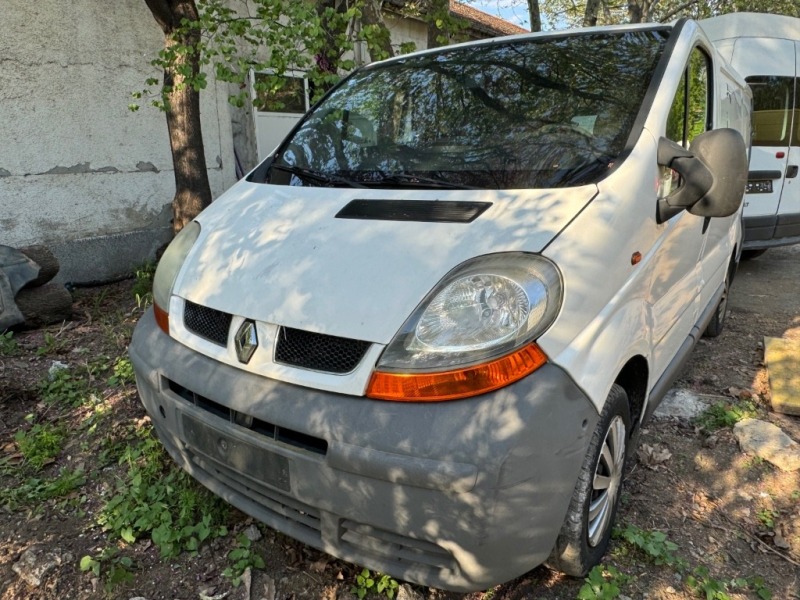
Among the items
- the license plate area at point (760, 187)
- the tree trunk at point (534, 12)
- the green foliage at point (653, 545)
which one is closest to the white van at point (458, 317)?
the green foliage at point (653, 545)

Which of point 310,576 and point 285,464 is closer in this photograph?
point 285,464

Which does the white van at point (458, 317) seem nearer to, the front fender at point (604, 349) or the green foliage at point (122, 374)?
the front fender at point (604, 349)

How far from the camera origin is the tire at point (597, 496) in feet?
6.06

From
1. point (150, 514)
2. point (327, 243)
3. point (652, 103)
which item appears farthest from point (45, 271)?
point (652, 103)

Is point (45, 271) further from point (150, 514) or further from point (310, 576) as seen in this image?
point (310, 576)

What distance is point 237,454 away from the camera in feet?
6.04

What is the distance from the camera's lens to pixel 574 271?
1729 mm

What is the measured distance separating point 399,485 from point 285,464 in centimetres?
38

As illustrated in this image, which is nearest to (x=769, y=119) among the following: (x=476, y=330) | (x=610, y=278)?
(x=610, y=278)

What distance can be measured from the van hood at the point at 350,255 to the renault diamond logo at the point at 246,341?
37mm

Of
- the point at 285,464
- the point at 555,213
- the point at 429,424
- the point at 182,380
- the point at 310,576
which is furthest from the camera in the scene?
the point at 310,576

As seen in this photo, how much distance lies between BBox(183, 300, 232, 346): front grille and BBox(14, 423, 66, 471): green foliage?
1291mm

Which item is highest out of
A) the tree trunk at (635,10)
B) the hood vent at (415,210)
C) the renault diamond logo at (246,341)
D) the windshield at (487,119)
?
the tree trunk at (635,10)

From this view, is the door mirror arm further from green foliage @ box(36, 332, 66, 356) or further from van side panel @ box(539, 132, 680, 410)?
green foliage @ box(36, 332, 66, 356)
